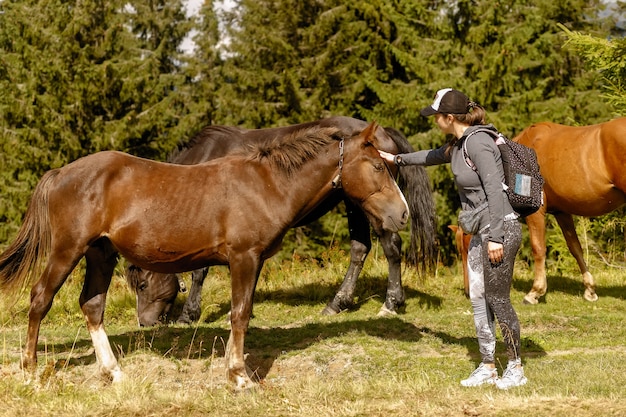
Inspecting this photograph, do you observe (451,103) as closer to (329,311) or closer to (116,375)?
(116,375)

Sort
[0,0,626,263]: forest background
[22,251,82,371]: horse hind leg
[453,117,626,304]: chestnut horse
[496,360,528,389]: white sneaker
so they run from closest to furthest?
[496,360,528,389]: white sneaker < [22,251,82,371]: horse hind leg < [453,117,626,304]: chestnut horse < [0,0,626,263]: forest background

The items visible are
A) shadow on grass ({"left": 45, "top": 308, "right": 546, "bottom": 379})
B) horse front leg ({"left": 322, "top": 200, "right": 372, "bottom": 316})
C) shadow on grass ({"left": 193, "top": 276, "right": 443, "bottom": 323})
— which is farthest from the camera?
shadow on grass ({"left": 193, "top": 276, "right": 443, "bottom": 323})

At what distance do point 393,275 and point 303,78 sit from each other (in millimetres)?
11709

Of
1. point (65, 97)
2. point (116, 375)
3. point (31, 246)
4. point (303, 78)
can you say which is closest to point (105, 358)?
point (116, 375)

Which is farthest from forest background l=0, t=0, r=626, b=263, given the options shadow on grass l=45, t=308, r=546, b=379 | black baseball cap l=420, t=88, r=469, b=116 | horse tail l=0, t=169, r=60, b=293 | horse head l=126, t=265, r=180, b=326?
horse tail l=0, t=169, r=60, b=293

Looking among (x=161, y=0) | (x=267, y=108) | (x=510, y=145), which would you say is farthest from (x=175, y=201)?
(x=161, y=0)

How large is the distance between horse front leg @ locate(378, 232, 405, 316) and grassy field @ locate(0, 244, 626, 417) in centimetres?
26

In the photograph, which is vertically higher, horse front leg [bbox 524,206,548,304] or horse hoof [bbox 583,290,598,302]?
horse front leg [bbox 524,206,548,304]

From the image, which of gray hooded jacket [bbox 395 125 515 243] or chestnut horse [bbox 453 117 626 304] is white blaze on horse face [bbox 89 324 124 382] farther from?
chestnut horse [bbox 453 117 626 304]

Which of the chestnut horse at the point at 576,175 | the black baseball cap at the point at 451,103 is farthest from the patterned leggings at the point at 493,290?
the chestnut horse at the point at 576,175

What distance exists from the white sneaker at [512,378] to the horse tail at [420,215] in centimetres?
402

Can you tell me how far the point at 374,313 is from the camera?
9469 millimetres

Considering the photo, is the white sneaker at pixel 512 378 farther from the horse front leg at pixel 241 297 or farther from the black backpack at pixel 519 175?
the horse front leg at pixel 241 297

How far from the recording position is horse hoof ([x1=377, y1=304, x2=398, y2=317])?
9018mm
